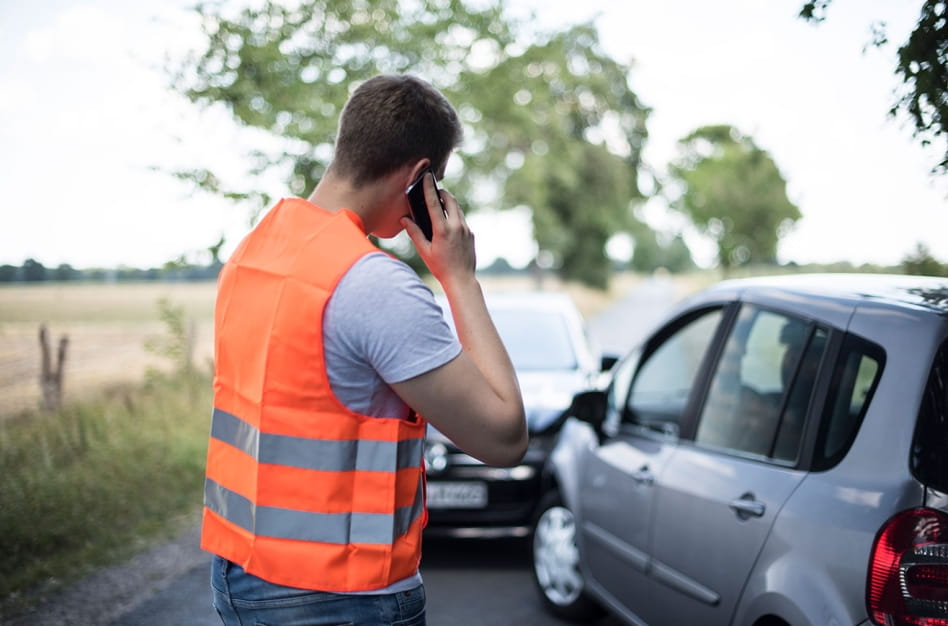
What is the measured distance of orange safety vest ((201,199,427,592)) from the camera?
170cm

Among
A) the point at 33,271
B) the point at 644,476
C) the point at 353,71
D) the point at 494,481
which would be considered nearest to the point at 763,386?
the point at 644,476

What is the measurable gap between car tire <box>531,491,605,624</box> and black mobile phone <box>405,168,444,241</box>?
126 inches

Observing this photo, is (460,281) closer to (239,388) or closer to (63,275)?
(239,388)

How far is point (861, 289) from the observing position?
9.95 feet

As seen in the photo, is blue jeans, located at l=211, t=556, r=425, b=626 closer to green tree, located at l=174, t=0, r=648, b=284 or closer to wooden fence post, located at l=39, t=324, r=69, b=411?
wooden fence post, located at l=39, t=324, r=69, b=411

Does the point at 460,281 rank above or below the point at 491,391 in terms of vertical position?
above

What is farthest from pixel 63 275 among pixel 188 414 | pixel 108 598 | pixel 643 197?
pixel 643 197

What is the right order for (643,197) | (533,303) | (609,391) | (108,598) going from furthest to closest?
(643,197), (533,303), (108,598), (609,391)

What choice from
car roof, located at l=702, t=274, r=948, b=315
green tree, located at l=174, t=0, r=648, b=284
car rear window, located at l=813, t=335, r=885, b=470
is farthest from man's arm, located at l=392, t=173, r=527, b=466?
green tree, located at l=174, t=0, r=648, b=284

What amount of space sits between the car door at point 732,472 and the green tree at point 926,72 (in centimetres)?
75

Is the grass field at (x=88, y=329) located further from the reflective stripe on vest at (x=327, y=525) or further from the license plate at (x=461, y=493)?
the reflective stripe on vest at (x=327, y=525)

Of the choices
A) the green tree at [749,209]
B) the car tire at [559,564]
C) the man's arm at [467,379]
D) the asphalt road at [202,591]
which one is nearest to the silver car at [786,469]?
the car tire at [559,564]

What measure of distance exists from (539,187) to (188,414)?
61.2 ft

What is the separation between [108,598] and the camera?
5340 mm
